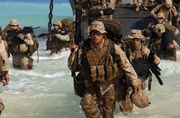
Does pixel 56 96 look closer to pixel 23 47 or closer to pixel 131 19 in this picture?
pixel 23 47

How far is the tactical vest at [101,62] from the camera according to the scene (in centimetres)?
444

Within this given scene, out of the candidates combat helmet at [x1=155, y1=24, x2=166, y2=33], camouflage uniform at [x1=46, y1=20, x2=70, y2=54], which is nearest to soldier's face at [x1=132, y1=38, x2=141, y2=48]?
combat helmet at [x1=155, y1=24, x2=166, y2=33]

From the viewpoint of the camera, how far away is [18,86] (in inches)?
369

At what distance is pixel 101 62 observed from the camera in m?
4.48

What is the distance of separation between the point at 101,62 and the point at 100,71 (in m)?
0.14

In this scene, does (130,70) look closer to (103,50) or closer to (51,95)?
(103,50)

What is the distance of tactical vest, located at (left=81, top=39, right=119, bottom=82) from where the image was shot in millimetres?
4441

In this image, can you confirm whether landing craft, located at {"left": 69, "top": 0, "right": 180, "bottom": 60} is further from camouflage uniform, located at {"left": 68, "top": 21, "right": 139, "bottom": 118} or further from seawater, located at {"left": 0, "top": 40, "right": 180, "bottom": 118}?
camouflage uniform, located at {"left": 68, "top": 21, "right": 139, "bottom": 118}

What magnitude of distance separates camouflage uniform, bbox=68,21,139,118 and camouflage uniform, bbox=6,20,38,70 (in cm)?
607

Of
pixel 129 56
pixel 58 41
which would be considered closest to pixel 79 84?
pixel 129 56

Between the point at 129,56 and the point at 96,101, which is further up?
the point at 129,56

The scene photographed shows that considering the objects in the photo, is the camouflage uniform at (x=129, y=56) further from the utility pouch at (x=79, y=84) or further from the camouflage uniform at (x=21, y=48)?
the camouflage uniform at (x=21, y=48)

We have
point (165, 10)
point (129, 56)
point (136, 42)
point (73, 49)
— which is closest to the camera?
point (73, 49)

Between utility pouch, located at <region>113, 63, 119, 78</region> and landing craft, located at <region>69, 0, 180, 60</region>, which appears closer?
utility pouch, located at <region>113, 63, 119, 78</region>
